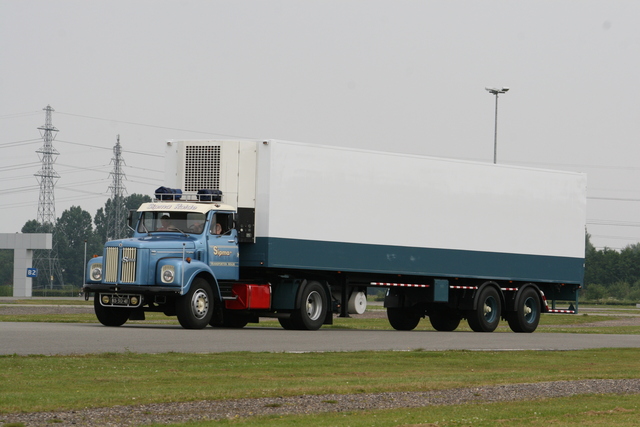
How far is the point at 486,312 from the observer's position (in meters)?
32.5

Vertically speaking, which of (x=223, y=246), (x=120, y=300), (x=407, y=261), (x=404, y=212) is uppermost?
(x=404, y=212)

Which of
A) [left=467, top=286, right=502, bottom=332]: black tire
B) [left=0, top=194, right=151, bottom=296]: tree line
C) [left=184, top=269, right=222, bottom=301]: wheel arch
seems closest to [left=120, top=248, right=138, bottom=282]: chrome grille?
[left=184, top=269, right=222, bottom=301]: wheel arch

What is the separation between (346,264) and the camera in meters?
29.2

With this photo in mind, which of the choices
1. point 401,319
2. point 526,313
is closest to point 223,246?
point 401,319

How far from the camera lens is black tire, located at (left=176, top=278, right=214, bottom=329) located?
25812 mm

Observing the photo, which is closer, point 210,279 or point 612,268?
point 210,279

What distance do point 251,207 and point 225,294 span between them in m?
2.22

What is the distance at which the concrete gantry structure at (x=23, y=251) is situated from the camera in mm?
90438

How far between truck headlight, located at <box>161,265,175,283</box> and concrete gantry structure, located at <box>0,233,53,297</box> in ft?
220

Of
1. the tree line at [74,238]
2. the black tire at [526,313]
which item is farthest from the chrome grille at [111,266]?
the tree line at [74,238]

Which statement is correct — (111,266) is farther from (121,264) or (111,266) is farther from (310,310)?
(310,310)

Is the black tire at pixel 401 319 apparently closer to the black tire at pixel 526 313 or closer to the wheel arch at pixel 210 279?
the black tire at pixel 526 313

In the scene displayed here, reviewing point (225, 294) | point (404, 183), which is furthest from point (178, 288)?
point (404, 183)

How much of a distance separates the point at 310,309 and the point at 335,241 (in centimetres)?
185
